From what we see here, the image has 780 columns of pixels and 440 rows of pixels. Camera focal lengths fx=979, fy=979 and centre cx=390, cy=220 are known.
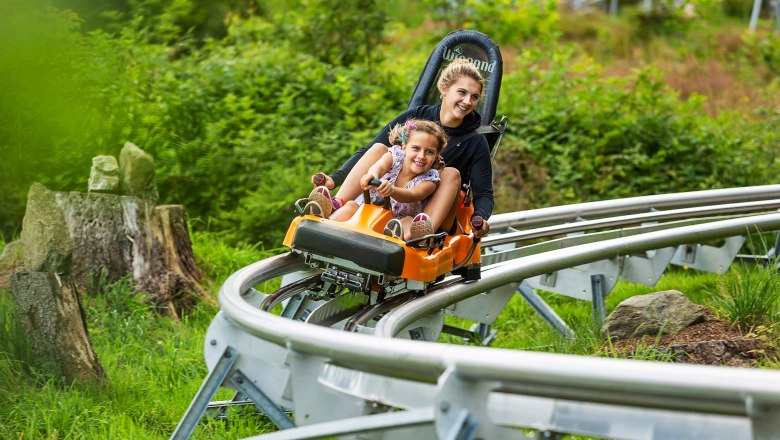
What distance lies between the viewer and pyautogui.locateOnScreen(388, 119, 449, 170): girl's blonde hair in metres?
4.57

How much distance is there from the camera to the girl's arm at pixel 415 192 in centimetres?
446

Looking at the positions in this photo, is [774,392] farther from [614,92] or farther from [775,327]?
[614,92]

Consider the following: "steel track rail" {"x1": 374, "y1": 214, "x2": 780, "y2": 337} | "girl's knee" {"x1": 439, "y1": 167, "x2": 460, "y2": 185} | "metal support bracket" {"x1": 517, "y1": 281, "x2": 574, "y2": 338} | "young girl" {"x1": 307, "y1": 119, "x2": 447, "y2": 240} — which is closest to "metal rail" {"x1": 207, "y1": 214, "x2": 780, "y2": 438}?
"steel track rail" {"x1": 374, "y1": 214, "x2": 780, "y2": 337}

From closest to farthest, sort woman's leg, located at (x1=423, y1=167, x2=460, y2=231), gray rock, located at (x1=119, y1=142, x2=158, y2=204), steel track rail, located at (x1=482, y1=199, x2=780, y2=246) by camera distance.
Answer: woman's leg, located at (x1=423, y1=167, x2=460, y2=231) < steel track rail, located at (x1=482, y1=199, x2=780, y2=246) < gray rock, located at (x1=119, y1=142, x2=158, y2=204)

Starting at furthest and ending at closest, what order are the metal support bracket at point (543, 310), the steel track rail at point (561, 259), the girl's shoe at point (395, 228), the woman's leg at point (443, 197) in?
the metal support bracket at point (543, 310) < the woman's leg at point (443, 197) < the girl's shoe at point (395, 228) < the steel track rail at point (561, 259)

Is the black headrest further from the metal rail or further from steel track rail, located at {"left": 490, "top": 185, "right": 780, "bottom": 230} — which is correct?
the metal rail

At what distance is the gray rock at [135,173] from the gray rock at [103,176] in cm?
7

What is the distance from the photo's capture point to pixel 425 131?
457 cm

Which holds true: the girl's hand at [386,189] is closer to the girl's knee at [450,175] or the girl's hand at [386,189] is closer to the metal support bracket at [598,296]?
the girl's knee at [450,175]

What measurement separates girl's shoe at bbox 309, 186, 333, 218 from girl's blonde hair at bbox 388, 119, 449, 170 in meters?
0.48

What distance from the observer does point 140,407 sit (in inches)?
179

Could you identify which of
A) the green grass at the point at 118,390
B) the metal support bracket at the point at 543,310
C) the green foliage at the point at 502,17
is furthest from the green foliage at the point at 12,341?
the green foliage at the point at 502,17

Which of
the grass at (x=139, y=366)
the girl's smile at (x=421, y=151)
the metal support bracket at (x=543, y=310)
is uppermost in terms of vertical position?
the girl's smile at (x=421, y=151)

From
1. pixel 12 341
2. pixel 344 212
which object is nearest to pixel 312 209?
pixel 344 212
